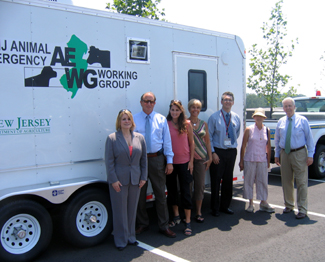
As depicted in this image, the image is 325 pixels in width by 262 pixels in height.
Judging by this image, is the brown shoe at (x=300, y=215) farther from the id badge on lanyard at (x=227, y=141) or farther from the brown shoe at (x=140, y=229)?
the brown shoe at (x=140, y=229)

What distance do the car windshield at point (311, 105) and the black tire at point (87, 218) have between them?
7.32 m

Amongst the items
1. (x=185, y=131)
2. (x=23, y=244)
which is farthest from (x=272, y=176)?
(x=23, y=244)

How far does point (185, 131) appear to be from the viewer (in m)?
4.54

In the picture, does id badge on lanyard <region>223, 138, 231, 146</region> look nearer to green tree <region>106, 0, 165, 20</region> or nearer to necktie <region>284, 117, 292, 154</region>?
necktie <region>284, 117, 292, 154</region>

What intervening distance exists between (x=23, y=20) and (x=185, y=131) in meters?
2.56

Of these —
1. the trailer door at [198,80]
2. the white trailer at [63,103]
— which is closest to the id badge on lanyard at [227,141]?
the trailer door at [198,80]

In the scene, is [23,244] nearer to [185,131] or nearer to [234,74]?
[185,131]

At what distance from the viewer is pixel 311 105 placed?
30.1ft

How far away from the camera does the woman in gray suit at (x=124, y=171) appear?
12.7 ft

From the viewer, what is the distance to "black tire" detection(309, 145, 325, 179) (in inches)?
313

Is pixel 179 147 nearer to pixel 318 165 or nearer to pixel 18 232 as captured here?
pixel 18 232

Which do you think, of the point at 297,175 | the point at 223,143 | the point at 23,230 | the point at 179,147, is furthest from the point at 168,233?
the point at 297,175

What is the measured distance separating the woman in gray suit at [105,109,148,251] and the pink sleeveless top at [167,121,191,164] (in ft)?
1.98

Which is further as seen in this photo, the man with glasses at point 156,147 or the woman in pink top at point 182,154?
the woman in pink top at point 182,154
